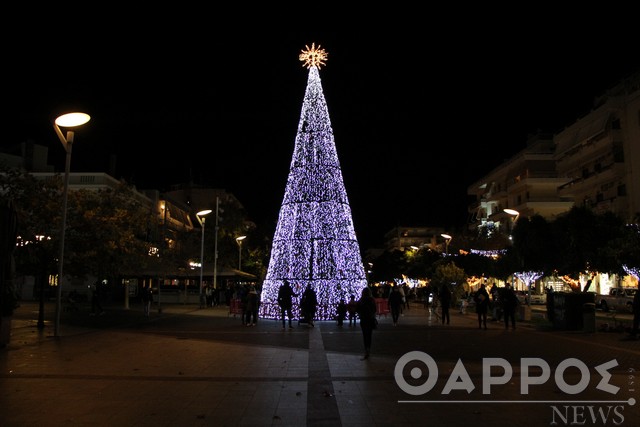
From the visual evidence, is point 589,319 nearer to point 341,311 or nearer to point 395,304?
point 395,304

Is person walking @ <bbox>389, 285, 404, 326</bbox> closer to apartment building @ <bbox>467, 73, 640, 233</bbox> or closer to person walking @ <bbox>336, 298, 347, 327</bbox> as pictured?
person walking @ <bbox>336, 298, 347, 327</bbox>

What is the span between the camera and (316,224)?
24422 millimetres

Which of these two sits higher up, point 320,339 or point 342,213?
point 342,213

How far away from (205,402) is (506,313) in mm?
16554

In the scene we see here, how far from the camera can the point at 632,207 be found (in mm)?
42875

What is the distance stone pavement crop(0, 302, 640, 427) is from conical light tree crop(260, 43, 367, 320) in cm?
655

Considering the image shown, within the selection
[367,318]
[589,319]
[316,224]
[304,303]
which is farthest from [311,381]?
[316,224]

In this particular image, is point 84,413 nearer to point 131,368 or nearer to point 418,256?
point 131,368

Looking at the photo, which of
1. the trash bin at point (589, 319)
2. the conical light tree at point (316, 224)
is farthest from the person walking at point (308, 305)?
the trash bin at point (589, 319)

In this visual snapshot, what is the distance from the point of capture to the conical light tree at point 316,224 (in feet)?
80.1

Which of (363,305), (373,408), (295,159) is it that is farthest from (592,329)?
(373,408)

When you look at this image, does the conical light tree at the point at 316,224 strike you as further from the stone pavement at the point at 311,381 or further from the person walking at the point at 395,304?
the stone pavement at the point at 311,381

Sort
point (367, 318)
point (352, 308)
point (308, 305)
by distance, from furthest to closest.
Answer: point (308, 305)
point (352, 308)
point (367, 318)

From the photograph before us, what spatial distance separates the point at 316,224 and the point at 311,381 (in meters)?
14.6
